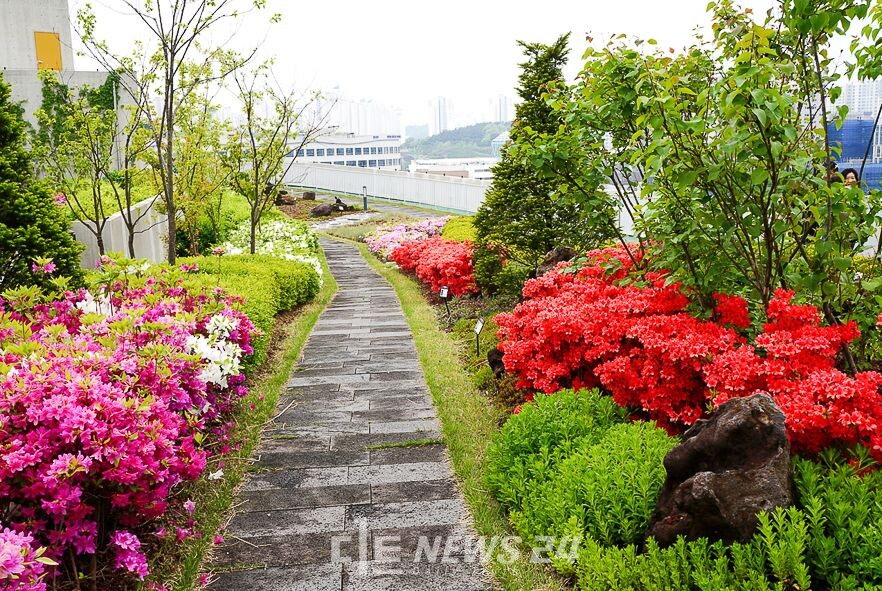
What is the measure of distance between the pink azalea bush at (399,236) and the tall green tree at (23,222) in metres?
10.4

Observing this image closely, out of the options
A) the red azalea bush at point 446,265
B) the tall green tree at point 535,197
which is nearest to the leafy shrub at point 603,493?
the tall green tree at point 535,197

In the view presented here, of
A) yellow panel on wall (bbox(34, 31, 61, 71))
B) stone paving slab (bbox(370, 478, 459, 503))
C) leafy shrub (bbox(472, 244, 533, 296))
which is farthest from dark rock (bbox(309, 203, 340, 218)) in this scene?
stone paving slab (bbox(370, 478, 459, 503))

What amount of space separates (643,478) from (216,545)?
2.04 meters

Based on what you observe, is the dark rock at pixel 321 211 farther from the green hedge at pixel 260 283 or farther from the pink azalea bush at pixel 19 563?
the pink azalea bush at pixel 19 563

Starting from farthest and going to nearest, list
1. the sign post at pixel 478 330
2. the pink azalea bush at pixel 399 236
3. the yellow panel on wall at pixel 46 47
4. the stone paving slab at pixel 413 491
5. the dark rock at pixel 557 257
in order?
1. the yellow panel on wall at pixel 46 47
2. the pink azalea bush at pixel 399 236
3. the dark rock at pixel 557 257
4. the sign post at pixel 478 330
5. the stone paving slab at pixel 413 491

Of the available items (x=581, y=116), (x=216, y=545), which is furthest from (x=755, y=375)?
(x=216, y=545)

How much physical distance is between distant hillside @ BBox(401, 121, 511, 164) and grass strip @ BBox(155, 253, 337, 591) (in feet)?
198

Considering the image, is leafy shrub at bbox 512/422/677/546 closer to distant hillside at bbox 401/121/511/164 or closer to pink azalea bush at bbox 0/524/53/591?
pink azalea bush at bbox 0/524/53/591

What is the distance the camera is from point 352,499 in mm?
4105

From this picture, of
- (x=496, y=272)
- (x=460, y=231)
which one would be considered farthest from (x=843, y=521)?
(x=460, y=231)

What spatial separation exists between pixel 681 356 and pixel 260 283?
5359mm

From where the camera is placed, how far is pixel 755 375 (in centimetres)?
367

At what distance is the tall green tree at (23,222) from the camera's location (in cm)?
545

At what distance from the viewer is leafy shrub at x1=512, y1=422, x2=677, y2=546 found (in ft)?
10.8
